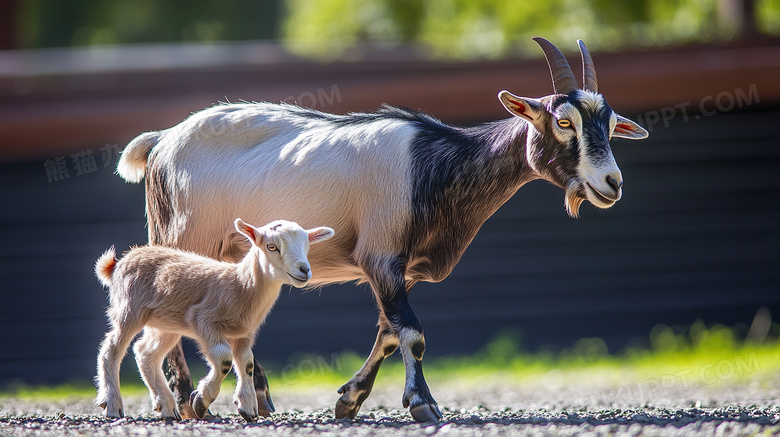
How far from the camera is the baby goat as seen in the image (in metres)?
5.10

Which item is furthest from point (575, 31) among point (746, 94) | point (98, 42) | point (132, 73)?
point (98, 42)

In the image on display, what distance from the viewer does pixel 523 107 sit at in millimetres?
5371

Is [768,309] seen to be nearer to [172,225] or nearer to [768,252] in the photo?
[768,252]

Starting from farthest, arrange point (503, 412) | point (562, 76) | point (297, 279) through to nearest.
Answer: point (503, 412) < point (562, 76) < point (297, 279)

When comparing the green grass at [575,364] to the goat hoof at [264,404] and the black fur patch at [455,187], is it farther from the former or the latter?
the black fur patch at [455,187]

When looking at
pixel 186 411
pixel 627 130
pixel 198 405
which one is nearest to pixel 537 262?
pixel 627 130

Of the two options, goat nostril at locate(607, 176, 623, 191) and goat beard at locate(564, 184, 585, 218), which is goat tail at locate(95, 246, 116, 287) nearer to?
goat beard at locate(564, 184, 585, 218)

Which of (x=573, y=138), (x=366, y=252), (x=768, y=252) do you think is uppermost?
(x=573, y=138)

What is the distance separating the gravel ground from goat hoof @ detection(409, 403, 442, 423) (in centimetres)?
6

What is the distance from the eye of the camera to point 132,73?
10.8 m

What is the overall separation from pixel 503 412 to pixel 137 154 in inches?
115

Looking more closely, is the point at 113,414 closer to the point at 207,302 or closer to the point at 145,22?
the point at 207,302

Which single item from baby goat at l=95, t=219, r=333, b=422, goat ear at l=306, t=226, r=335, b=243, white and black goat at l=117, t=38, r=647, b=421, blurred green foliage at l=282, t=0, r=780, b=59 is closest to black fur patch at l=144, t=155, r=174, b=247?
white and black goat at l=117, t=38, r=647, b=421

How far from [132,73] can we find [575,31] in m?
7.45
